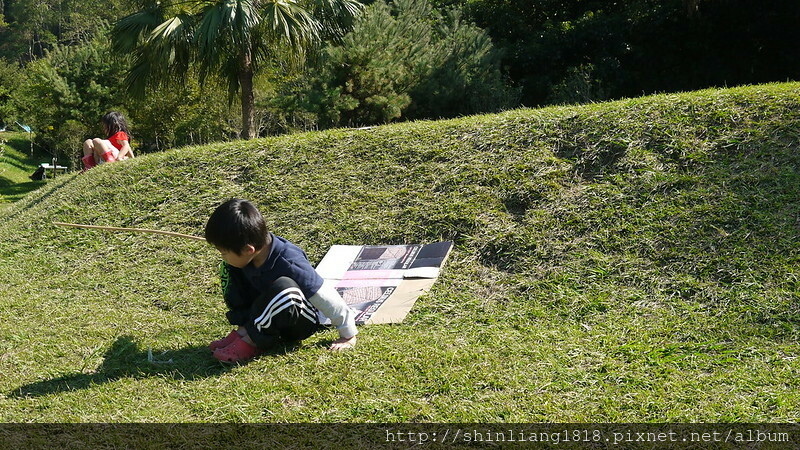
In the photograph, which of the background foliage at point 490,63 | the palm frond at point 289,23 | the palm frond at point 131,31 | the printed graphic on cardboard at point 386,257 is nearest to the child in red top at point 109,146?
the background foliage at point 490,63

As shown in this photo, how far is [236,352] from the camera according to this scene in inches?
151

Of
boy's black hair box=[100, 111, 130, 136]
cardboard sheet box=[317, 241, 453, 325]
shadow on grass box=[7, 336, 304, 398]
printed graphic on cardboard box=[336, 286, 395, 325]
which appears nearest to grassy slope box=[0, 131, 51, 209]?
boy's black hair box=[100, 111, 130, 136]

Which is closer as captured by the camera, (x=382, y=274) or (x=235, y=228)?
(x=235, y=228)

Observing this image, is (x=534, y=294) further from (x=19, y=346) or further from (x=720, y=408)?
(x=19, y=346)

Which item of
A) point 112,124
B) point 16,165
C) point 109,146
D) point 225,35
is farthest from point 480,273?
point 16,165

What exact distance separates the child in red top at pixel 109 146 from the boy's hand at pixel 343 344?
5.85 metres

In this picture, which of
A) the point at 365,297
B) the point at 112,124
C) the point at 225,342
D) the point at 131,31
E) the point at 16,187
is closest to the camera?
the point at 225,342

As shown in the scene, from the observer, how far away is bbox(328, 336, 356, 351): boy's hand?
387cm

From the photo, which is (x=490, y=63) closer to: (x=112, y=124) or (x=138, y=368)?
(x=112, y=124)

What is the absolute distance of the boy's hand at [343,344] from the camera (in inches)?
152

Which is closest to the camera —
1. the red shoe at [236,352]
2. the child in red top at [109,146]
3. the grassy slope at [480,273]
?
the grassy slope at [480,273]

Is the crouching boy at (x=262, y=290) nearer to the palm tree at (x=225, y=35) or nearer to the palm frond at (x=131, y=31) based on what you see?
the palm tree at (x=225, y=35)

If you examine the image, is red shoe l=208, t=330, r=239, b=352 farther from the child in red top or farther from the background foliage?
the background foliage

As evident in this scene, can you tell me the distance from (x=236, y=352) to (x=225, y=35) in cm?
659
